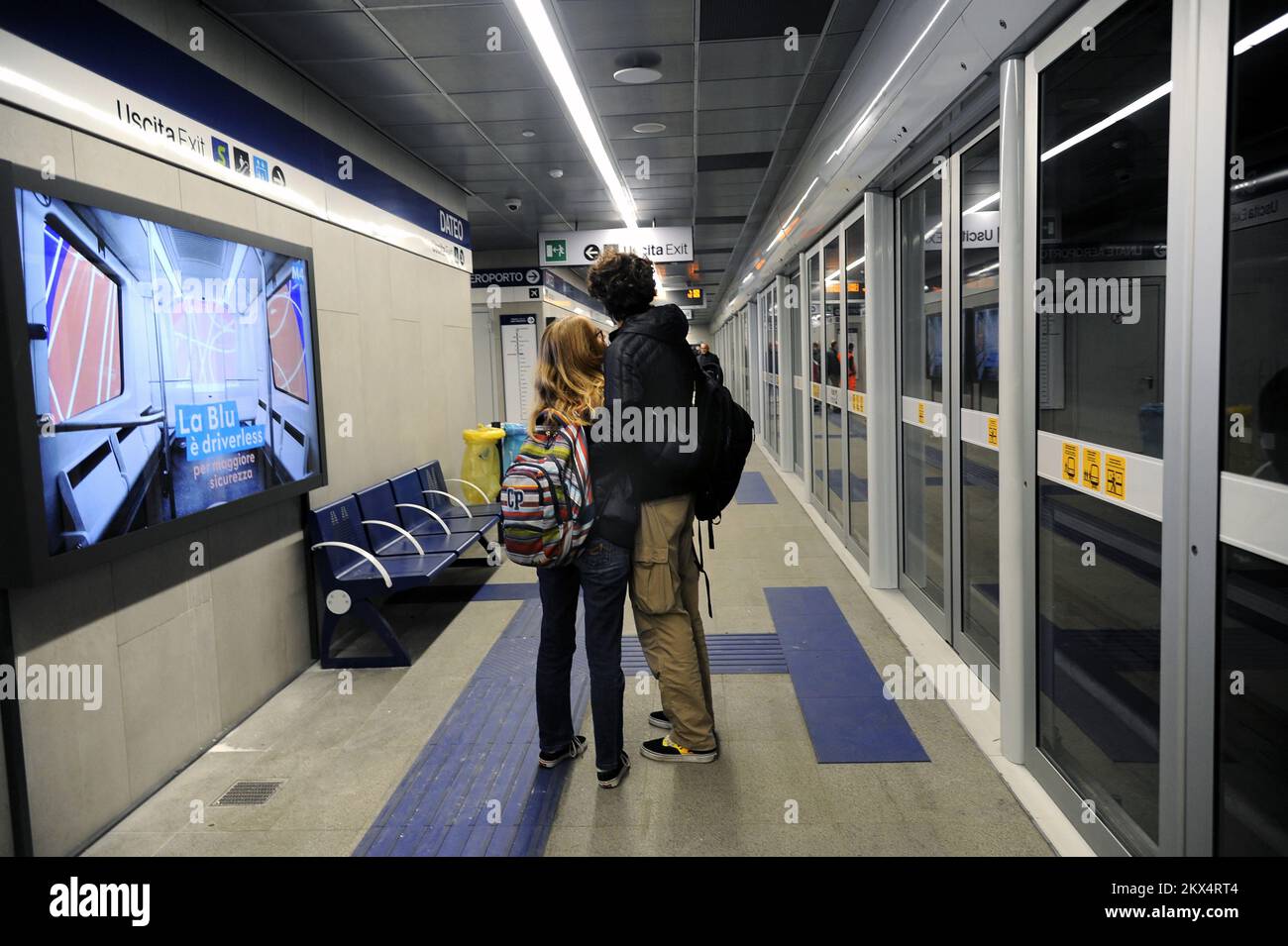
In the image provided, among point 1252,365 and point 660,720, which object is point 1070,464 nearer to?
point 1252,365

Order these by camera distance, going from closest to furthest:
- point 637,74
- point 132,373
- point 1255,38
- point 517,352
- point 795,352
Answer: point 1255,38 < point 132,373 < point 637,74 < point 795,352 < point 517,352

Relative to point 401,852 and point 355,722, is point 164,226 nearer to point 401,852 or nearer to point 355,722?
point 355,722

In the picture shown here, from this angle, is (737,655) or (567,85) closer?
(737,655)

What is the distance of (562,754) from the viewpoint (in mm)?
3258

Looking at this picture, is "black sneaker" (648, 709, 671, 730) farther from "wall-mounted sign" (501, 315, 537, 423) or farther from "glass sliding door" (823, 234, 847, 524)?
"wall-mounted sign" (501, 315, 537, 423)

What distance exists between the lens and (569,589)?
3006mm

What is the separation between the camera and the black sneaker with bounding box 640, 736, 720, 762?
10.7 feet

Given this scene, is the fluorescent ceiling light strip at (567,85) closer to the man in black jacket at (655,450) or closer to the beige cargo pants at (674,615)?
the man in black jacket at (655,450)

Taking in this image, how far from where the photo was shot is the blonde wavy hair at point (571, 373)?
290 centimetres

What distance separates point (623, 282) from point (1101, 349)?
5.22ft

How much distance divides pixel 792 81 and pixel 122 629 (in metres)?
4.86
